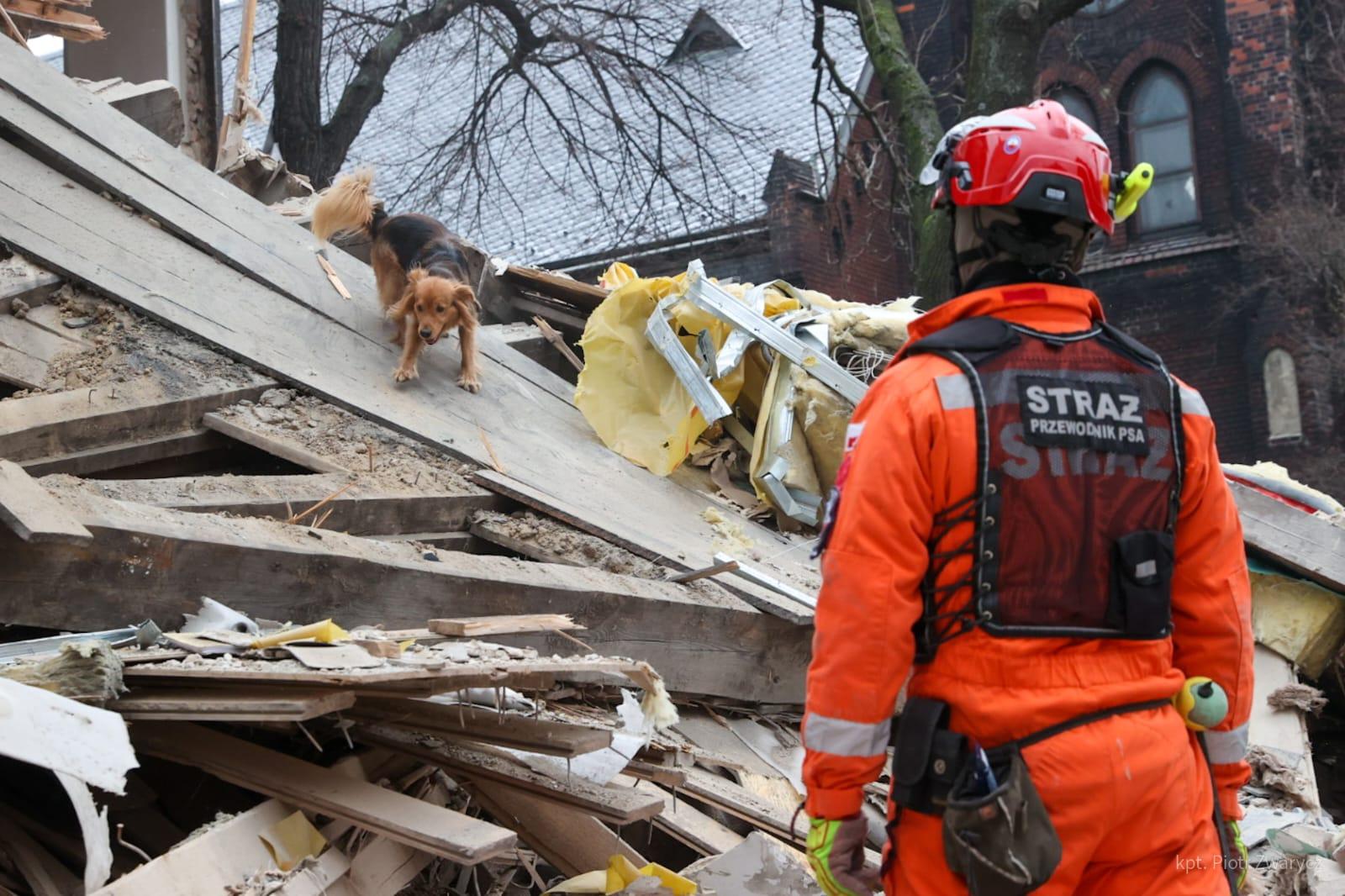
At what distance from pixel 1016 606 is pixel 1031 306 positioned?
580mm

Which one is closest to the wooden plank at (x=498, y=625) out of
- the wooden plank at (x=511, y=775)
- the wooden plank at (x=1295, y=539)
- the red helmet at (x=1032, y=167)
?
the wooden plank at (x=511, y=775)

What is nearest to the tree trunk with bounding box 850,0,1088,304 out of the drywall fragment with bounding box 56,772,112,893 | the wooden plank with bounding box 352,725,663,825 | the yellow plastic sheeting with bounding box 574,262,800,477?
the yellow plastic sheeting with bounding box 574,262,800,477

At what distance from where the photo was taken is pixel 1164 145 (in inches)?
893

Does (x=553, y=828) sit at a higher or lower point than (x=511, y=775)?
lower

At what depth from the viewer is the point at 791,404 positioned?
657 centimetres

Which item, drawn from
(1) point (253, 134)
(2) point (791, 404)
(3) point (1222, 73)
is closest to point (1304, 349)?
(3) point (1222, 73)

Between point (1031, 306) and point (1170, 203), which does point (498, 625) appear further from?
point (1170, 203)

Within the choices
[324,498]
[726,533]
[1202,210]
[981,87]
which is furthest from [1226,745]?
[1202,210]

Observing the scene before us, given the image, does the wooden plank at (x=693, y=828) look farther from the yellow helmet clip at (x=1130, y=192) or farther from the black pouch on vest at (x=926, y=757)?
the yellow helmet clip at (x=1130, y=192)

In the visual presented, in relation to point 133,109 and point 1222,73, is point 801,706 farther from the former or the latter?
point 1222,73

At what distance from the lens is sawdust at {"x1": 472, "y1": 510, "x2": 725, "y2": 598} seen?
17.5 feet

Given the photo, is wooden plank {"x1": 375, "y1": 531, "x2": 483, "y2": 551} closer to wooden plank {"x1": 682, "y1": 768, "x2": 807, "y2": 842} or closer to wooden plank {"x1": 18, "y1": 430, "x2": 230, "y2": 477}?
wooden plank {"x1": 18, "y1": 430, "x2": 230, "y2": 477}

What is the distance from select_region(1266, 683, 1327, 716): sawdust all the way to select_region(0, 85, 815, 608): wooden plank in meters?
2.11

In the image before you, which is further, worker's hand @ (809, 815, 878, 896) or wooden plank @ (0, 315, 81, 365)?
wooden plank @ (0, 315, 81, 365)
